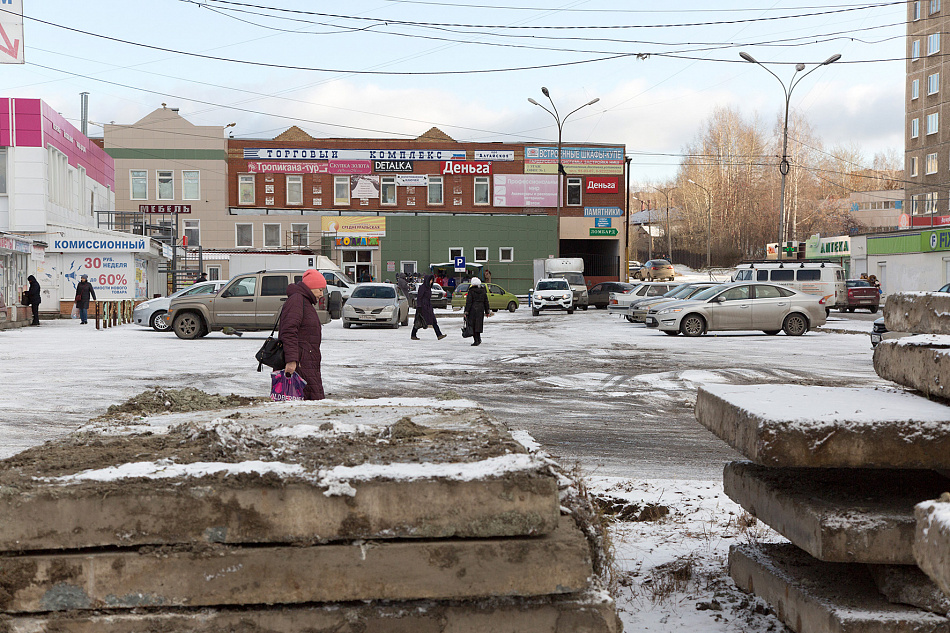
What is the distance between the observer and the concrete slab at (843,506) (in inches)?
127

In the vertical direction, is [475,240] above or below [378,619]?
above

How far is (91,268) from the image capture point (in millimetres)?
33562

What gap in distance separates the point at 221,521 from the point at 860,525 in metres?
2.29

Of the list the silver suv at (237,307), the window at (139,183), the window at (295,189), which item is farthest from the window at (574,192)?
the silver suv at (237,307)

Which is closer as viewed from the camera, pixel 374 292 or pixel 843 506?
pixel 843 506

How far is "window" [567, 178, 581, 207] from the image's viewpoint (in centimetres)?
6059

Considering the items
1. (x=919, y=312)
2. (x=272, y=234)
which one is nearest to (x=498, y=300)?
(x=272, y=234)

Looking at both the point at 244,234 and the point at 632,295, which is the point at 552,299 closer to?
the point at 632,295

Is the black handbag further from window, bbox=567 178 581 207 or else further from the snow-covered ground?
window, bbox=567 178 581 207

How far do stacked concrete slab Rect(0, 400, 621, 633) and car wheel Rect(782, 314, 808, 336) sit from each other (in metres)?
22.6

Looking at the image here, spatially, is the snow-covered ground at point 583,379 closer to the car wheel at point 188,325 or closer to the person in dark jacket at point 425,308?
the car wheel at point 188,325

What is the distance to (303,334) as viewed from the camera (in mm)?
7879

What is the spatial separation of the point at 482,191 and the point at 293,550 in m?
58.1

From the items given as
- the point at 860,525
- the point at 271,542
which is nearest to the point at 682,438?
the point at 860,525
